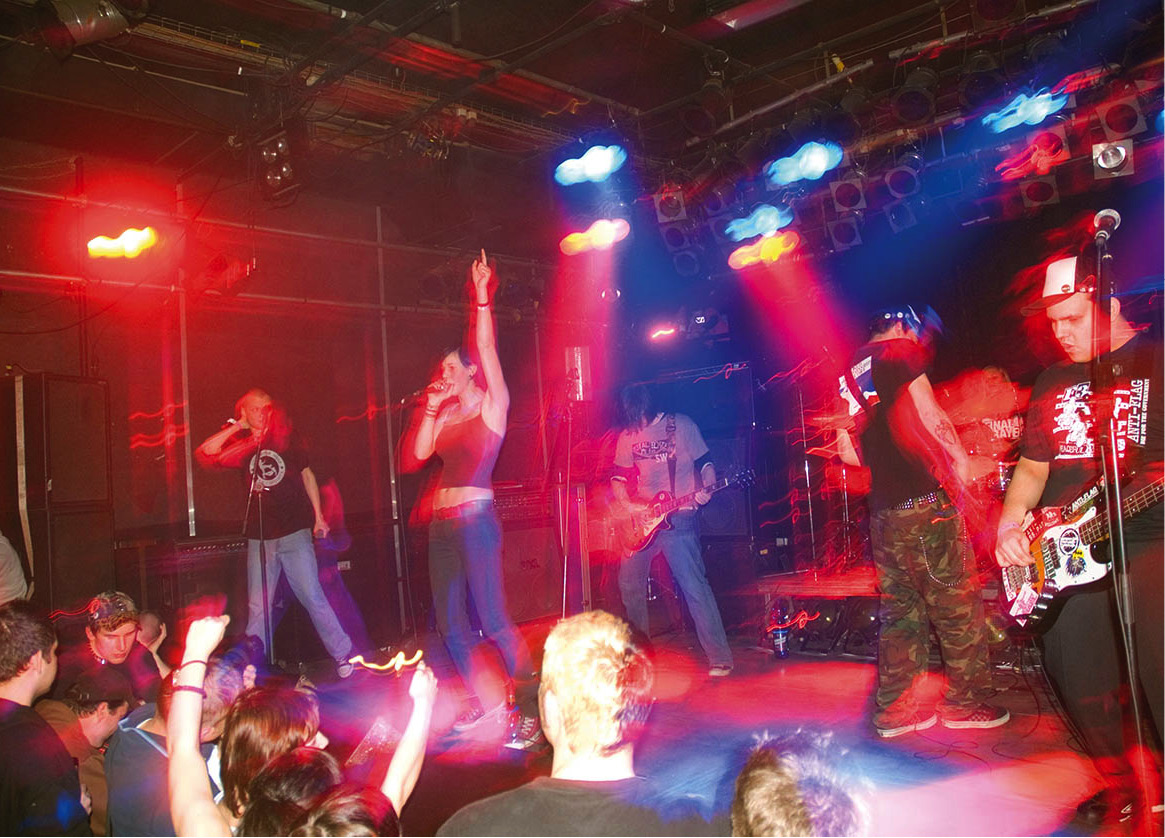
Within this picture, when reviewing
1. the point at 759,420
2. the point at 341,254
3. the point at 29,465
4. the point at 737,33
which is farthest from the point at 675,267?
the point at 29,465

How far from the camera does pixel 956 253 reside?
7.31 metres

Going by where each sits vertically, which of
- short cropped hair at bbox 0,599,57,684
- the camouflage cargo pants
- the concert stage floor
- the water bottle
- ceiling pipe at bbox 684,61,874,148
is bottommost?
the concert stage floor

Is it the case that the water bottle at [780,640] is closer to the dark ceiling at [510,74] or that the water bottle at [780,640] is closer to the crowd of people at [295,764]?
the dark ceiling at [510,74]

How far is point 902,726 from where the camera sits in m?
3.87

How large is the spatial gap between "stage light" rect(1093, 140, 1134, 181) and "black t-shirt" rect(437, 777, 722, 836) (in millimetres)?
5859

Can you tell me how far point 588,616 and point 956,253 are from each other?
6.76 m

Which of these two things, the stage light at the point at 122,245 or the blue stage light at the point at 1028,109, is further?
the stage light at the point at 122,245

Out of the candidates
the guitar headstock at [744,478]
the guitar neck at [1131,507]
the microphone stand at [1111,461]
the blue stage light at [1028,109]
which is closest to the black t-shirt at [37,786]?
the microphone stand at [1111,461]

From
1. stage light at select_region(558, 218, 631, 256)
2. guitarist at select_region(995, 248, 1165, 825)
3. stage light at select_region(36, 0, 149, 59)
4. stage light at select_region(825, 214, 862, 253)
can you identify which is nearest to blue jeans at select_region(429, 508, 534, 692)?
guitarist at select_region(995, 248, 1165, 825)

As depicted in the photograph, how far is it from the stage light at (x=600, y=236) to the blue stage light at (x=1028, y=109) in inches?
119

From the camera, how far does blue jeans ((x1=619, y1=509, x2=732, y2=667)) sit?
208 inches

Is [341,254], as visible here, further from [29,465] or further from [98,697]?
[98,697]

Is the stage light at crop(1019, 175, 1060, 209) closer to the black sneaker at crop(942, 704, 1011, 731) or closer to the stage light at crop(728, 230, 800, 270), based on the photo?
the stage light at crop(728, 230, 800, 270)

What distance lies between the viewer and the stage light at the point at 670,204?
719 cm
